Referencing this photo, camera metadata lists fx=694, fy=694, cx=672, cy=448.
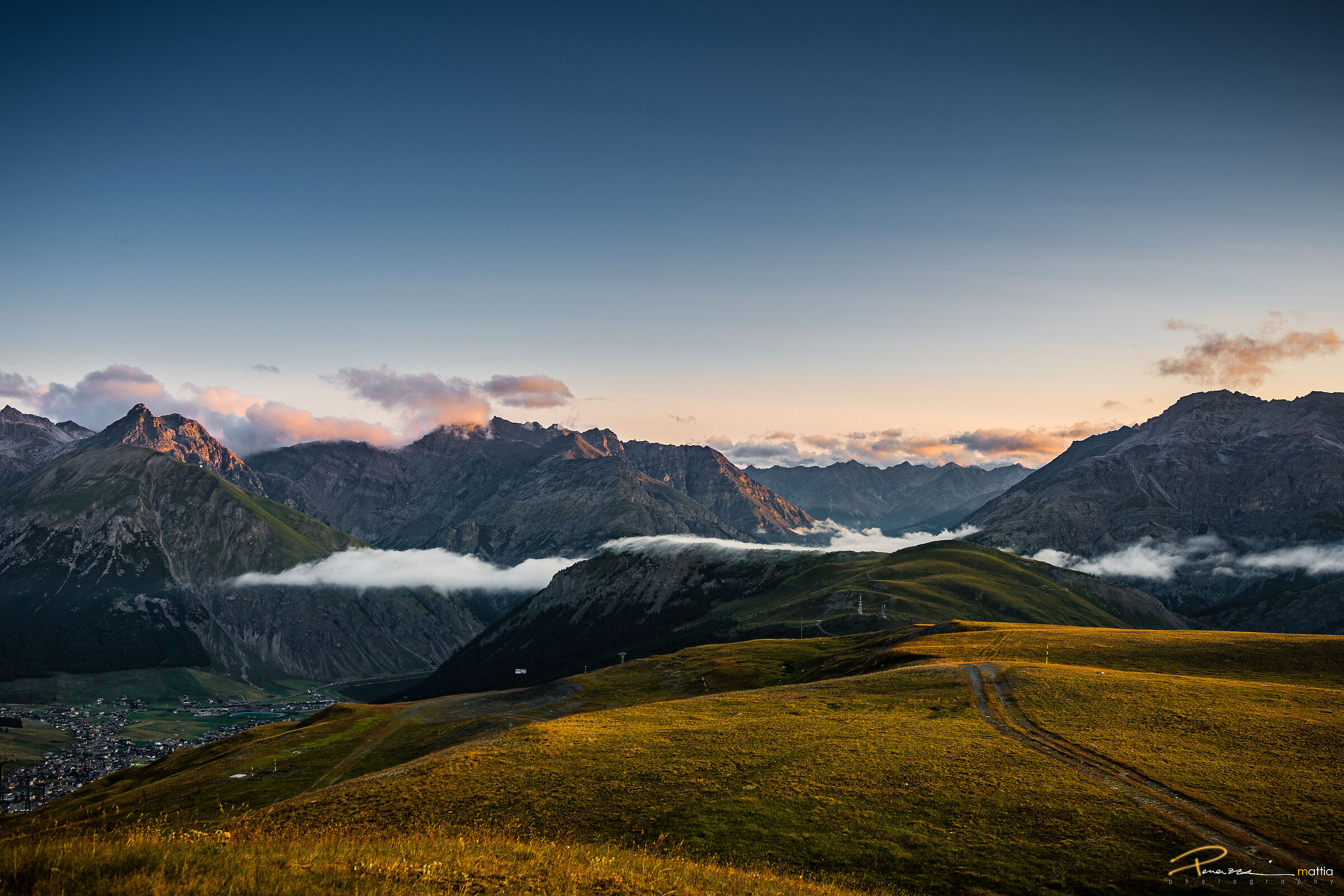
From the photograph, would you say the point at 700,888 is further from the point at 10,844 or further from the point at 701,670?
the point at 701,670

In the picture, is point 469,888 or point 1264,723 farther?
point 1264,723

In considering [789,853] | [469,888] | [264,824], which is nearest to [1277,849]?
[789,853]

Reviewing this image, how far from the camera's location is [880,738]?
151 feet

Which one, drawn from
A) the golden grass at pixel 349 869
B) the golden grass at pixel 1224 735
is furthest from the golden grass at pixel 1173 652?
the golden grass at pixel 349 869

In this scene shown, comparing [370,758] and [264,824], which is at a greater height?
[264,824]

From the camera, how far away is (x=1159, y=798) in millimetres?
34312

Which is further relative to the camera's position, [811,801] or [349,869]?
[811,801]

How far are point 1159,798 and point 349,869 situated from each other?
3723cm

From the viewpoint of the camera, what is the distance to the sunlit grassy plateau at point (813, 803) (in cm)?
1772

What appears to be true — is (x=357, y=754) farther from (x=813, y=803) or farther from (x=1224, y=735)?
(x=1224, y=735)

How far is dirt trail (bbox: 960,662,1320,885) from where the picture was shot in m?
28.3

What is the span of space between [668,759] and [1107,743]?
27.2 m
